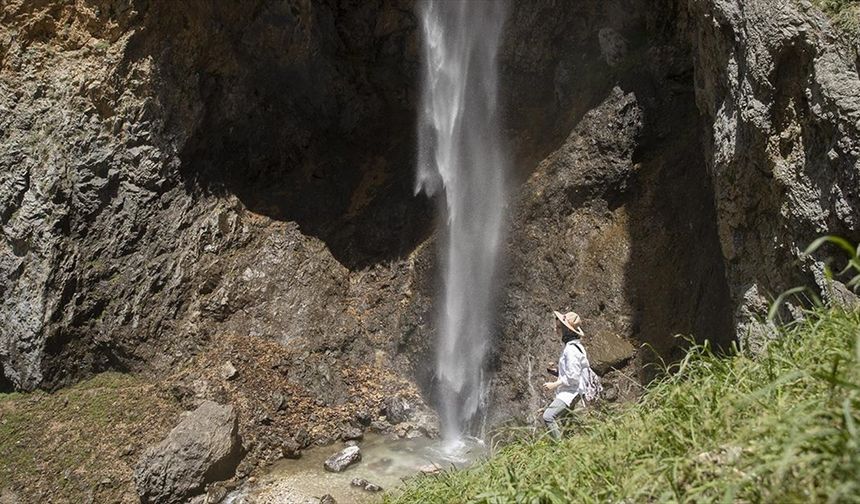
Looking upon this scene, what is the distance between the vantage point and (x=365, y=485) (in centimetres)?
788

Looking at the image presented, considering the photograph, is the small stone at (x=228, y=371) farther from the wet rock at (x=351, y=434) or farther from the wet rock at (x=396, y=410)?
the wet rock at (x=396, y=410)

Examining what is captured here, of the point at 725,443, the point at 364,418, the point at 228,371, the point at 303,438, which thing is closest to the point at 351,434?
the point at 364,418

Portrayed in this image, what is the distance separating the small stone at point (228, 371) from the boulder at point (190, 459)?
1.18m

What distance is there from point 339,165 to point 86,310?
4996mm

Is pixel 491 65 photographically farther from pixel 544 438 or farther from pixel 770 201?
pixel 544 438

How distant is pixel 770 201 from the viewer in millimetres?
6207

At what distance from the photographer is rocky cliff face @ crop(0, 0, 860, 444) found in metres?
9.54

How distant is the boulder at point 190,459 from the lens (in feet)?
25.6

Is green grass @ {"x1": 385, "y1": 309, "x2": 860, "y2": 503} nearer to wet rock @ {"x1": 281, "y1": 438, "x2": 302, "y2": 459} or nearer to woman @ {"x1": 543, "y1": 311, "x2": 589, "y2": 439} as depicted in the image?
woman @ {"x1": 543, "y1": 311, "x2": 589, "y2": 439}

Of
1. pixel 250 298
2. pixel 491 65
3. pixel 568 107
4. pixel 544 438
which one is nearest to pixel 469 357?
pixel 250 298

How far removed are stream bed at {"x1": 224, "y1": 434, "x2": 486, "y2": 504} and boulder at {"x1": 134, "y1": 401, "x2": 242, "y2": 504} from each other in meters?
0.40

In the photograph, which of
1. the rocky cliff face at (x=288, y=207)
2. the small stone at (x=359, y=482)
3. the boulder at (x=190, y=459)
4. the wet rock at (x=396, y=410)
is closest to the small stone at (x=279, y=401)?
the rocky cliff face at (x=288, y=207)

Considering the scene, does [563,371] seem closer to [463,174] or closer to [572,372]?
[572,372]

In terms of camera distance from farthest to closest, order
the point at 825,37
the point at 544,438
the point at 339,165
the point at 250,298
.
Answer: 1. the point at 339,165
2. the point at 250,298
3. the point at 825,37
4. the point at 544,438
